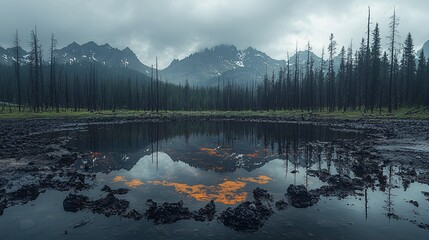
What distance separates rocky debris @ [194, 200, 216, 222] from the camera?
10745mm

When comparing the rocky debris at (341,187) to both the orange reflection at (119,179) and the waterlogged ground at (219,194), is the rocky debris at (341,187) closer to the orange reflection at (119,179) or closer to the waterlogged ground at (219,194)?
the waterlogged ground at (219,194)

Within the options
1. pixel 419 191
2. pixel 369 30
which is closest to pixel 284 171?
pixel 419 191

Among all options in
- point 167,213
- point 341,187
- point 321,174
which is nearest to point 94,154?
point 167,213

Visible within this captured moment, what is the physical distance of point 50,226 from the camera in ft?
32.9

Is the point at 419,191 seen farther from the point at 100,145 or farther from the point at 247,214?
the point at 100,145

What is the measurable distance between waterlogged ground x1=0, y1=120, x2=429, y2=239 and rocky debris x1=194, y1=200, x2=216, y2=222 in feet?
0.15

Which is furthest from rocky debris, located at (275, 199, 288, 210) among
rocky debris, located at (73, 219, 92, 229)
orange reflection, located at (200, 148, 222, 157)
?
orange reflection, located at (200, 148, 222, 157)

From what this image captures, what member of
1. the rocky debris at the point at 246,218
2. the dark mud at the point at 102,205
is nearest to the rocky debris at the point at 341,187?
the rocky debris at the point at 246,218

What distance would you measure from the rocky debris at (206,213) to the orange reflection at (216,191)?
4.35 ft

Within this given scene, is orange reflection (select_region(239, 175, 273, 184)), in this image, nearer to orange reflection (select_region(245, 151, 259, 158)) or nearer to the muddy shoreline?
the muddy shoreline

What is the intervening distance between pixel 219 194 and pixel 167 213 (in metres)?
3.77

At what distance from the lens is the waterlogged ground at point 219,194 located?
977 cm

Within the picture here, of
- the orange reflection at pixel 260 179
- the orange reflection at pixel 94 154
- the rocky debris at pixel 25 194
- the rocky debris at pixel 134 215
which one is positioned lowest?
the rocky debris at pixel 134 215

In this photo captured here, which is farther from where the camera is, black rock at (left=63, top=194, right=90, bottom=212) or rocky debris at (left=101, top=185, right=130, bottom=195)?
rocky debris at (left=101, top=185, right=130, bottom=195)
